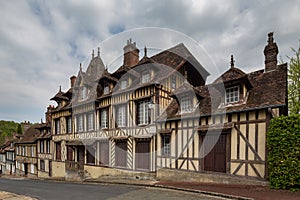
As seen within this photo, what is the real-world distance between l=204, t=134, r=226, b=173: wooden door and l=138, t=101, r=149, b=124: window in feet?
12.1

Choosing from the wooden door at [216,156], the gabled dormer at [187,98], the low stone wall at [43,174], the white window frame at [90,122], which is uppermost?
the gabled dormer at [187,98]

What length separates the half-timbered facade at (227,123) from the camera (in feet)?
23.8

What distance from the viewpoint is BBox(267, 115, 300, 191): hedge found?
6.27 metres

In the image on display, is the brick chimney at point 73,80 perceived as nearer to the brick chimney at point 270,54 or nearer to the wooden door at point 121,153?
the wooden door at point 121,153

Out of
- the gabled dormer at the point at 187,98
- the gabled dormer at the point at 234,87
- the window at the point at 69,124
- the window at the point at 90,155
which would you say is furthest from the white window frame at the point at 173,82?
the window at the point at 69,124

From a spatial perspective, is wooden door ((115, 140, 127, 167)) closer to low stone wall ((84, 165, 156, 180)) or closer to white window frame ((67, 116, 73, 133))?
low stone wall ((84, 165, 156, 180))

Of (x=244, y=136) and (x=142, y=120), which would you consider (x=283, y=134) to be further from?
(x=142, y=120)

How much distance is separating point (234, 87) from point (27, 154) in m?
25.0

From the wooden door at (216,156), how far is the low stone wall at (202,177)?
275mm

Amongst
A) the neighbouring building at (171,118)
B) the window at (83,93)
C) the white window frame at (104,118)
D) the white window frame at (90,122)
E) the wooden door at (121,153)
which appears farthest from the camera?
the window at (83,93)

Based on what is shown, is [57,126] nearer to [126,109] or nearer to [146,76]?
[126,109]

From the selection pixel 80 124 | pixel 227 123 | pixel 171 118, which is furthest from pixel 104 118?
pixel 227 123

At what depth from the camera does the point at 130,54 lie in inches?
541

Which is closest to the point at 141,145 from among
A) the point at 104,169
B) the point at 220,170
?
the point at 104,169
